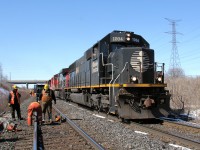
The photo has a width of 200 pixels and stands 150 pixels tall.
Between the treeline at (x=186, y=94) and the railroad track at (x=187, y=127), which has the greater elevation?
the treeline at (x=186, y=94)

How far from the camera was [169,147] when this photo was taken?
7.38m

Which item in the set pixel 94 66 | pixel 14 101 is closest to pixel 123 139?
pixel 94 66

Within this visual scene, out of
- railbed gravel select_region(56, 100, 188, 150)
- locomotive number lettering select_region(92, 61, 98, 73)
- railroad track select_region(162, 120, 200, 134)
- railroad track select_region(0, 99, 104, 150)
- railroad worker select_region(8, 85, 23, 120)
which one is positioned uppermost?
locomotive number lettering select_region(92, 61, 98, 73)

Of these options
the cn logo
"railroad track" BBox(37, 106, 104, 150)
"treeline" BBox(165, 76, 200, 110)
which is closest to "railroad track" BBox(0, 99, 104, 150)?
"railroad track" BBox(37, 106, 104, 150)

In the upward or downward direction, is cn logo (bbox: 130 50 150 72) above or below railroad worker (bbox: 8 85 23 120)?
above

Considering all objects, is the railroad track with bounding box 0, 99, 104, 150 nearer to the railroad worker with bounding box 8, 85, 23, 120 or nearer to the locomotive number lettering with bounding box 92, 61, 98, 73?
the railroad worker with bounding box 8, 85, 23, 120

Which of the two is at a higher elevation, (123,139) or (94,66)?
(94,66)

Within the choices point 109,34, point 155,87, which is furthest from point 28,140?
point 109,34

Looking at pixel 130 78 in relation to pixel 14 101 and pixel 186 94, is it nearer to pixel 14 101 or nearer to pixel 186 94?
pixel 14 101

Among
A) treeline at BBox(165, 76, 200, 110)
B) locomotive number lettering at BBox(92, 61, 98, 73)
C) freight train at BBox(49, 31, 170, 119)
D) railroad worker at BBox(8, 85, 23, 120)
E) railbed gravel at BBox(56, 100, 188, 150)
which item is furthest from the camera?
treeline at BBox(165, 76, 200, 110)

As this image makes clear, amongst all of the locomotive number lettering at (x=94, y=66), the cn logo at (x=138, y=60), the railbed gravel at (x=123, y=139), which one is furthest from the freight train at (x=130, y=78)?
the railbed gravel at (x=123, y=139)

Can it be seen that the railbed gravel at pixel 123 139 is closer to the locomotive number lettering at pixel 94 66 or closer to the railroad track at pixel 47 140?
the railroad track at pixel 47 140

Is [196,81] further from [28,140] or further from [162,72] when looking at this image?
[28,140]

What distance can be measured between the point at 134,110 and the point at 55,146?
4868 millimetres
